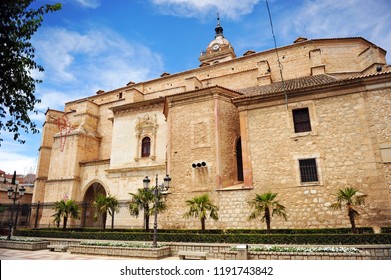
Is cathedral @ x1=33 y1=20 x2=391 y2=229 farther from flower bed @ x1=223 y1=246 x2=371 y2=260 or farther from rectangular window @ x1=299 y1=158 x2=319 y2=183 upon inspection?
flower bed @ x1=223 y1=246 x2=371 y2=260

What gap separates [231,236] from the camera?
400 inches

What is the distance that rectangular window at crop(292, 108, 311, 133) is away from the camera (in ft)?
41.8

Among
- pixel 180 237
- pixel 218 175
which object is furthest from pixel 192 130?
pixel 180 237

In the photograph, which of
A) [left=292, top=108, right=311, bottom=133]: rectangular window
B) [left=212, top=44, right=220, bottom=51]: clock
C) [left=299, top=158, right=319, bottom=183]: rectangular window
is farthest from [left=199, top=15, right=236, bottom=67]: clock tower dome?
[left=299, top=158, right=319, bottom=183]: rectangular window

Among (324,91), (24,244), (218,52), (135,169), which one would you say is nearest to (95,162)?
(135,169)

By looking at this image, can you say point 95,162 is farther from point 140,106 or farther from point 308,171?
point 308,171

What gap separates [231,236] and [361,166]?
20.7 feet

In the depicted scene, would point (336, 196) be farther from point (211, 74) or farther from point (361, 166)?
point (211, 74)

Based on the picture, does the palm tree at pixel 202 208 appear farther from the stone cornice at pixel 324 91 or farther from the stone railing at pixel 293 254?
the stone cornice at pixel 324 91

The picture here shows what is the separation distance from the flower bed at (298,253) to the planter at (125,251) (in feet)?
7.74

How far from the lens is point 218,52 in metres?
39.9

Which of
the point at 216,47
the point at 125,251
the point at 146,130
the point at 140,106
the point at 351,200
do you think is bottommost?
the point at 125,251

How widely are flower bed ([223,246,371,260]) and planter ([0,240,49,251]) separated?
8667mm

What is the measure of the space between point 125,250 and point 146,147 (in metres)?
13.0
